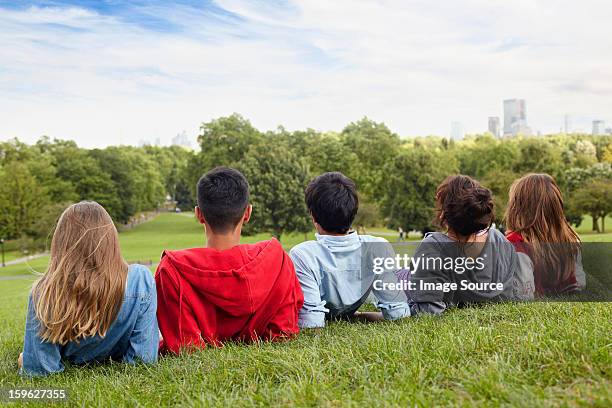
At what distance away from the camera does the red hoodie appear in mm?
4348

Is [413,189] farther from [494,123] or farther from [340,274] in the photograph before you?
[494,123]

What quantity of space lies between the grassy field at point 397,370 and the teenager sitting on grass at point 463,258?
63 cm

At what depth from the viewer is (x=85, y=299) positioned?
13.0 feet

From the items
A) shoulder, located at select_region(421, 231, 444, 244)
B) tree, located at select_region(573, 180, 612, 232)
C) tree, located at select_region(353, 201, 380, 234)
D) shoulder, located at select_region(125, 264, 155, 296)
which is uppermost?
shoulder, located at select_region(421, 231, 444, 244)

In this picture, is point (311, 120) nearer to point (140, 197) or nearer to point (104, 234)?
point (140, 197)

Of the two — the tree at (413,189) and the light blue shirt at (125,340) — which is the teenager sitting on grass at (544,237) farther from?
the tree at (413,189)

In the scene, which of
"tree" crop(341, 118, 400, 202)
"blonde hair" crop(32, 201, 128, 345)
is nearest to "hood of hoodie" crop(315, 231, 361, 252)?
"blonde hair" crop(32, 201, 128, 345)

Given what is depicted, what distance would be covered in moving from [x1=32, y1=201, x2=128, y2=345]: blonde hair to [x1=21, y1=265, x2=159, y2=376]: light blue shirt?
0.39ft

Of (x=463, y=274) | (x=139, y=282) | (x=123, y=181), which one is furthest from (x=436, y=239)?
(x=123, y=181)

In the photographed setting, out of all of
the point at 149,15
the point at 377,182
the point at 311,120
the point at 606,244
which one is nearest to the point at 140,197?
the point at 149,15

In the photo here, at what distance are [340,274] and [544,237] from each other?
2063 mm

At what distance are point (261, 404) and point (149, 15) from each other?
7509 cm

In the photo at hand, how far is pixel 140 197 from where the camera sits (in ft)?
230

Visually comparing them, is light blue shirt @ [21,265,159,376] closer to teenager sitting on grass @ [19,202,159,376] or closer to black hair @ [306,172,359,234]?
teenager sitting on grass @ [19,202,159,376]
